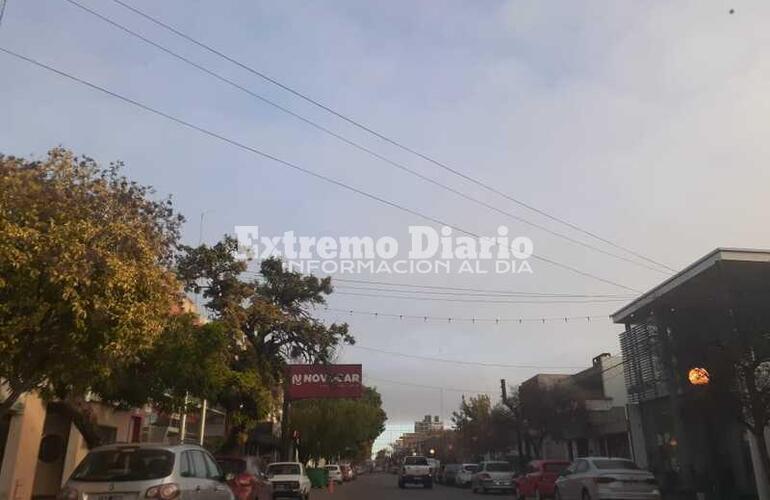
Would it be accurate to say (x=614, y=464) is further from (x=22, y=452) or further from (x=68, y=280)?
(x=22, y=452)

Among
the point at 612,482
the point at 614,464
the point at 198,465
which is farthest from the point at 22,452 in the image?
the point at 614,464

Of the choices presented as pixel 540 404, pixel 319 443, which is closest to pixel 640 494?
pixel 540 404

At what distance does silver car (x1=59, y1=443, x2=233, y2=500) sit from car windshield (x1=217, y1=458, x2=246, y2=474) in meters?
5.26

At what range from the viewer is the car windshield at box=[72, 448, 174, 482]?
30.9ft

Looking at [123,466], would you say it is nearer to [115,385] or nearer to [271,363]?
[115,385]

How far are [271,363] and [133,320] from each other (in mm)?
17201

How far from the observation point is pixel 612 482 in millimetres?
16312

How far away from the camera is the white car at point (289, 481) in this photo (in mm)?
23000

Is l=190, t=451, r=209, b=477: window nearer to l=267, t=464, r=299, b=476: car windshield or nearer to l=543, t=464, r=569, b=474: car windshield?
l=267, t=464, r=299, b=476: car windshield

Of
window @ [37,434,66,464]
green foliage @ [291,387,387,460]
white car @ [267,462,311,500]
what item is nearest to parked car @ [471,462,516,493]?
white car @ [267,462,311,500]

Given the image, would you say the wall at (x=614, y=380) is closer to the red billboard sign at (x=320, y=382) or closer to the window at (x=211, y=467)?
the red billboard sign at (x=320, y=382)

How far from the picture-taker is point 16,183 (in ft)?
33.9

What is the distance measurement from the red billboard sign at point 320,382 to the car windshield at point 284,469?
13.1 meters

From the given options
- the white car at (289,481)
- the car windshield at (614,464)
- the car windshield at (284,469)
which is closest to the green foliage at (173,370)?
the white car at (289,481)
